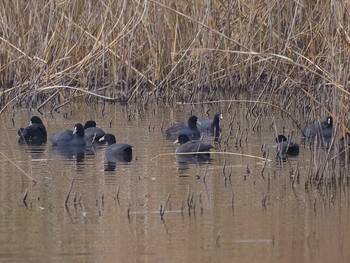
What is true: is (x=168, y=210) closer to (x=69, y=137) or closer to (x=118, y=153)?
(x=118, y=153)

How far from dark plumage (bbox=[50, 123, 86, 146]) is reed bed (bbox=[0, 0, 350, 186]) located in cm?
208

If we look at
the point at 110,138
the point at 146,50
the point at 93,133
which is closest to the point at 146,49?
the point at 146,50

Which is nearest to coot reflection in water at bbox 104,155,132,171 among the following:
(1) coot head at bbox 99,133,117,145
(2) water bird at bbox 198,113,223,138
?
(1) coot head at bbox 99,133,117,145

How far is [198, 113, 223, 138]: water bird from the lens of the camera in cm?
1442

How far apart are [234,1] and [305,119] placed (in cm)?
248

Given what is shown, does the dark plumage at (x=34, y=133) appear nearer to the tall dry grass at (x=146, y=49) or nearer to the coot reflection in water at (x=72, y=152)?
the coot reflection in water at (x=72, y=152)

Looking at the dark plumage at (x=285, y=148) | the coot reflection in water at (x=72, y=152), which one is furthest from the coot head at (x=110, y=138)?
the dark plumage at (x=285, y=148)

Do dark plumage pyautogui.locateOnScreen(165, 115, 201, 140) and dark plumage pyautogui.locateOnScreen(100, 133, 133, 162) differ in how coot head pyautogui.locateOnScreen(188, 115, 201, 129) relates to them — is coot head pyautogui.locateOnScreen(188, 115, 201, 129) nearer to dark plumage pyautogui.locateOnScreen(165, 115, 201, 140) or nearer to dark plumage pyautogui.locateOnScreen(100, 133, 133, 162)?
dark plumage pyautogui.locateOnScreen(165, 115, 201, 140)

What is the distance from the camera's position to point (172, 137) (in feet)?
46.3

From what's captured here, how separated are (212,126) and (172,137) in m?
0.81

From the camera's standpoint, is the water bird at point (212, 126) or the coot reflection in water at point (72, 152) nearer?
the coot reflection in water at point (72, 152)

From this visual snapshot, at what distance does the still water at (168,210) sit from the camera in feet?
25.6

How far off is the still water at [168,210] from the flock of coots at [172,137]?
154 millimetres

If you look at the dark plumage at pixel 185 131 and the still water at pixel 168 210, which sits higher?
the dark plumage at pixel 185 131
